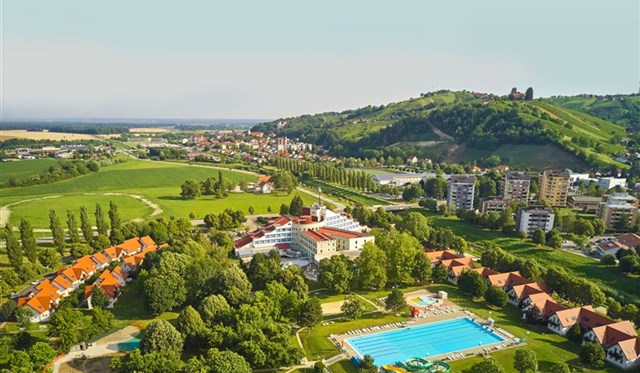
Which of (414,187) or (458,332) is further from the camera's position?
(414,187)

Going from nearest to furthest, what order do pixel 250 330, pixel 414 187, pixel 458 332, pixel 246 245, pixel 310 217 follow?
pixel 250 330
pixel 458 332
pixel 246 245
pixel 310 217
pixel 414 187

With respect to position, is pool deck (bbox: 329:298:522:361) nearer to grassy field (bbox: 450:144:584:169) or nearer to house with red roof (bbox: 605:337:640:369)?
house with red roof (bbox: 605:337:640:369)

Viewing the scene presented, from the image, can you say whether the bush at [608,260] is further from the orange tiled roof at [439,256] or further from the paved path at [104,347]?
the paved path at [104,347]

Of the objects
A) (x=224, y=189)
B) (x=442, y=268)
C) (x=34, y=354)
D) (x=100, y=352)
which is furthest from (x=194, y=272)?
(x=224, y=189)

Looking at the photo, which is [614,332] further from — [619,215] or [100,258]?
[100,258]

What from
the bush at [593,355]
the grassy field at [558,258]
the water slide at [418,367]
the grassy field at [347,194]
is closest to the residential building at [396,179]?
the grassy field at [347,194]

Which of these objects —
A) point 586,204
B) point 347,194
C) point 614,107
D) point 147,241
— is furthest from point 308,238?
point 614,107

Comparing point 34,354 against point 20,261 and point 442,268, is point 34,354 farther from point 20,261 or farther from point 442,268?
point 442,268
